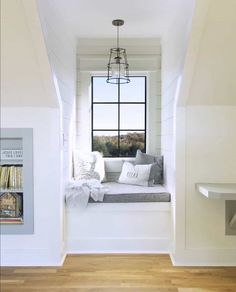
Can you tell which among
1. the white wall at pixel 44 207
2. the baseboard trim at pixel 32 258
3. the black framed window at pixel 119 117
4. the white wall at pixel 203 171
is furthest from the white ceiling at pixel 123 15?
the baseboard trim at pixel 32 258

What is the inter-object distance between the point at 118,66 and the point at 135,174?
45.1 inches

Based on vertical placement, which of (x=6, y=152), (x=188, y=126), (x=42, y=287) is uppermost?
(x=188, y=126)

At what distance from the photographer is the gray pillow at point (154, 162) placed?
3.23m

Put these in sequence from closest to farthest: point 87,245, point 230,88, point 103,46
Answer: point 230,88, point 87,245, point 103,46

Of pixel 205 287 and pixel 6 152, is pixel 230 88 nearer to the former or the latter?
pixel 205 287

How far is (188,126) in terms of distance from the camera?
2.59m

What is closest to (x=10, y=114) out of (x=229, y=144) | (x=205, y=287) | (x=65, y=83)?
(x=65, y=83)

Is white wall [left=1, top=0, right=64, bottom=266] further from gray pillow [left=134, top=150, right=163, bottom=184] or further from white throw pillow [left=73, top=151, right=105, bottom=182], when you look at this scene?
gray pillow [left=134, top=150, right=163, bottom=184]

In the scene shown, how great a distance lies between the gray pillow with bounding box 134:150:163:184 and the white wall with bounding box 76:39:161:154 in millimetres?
218

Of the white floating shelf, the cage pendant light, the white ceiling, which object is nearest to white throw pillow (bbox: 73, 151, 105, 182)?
the cage pendant light

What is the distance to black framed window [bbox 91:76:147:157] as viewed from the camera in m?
3.62

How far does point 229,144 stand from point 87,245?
5.08 feet

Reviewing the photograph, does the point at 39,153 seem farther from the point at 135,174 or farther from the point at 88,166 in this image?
the point at 135,174

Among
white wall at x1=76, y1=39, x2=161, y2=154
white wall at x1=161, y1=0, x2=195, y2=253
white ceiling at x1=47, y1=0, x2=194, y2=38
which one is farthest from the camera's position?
white wall at x1=76, y1=39, x2=161, y2=154
